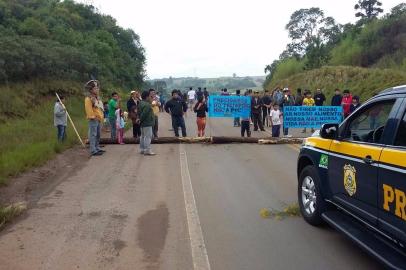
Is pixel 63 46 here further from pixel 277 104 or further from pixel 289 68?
pixel 289 68

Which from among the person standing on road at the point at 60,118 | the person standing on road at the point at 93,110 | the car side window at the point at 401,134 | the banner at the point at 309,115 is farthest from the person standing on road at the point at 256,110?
the car side window at the point at 401,134

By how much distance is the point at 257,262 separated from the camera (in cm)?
514

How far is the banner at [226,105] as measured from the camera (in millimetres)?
16969

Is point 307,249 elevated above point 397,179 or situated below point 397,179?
below

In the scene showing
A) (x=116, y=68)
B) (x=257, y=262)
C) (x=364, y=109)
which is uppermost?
(x=116, y=68)

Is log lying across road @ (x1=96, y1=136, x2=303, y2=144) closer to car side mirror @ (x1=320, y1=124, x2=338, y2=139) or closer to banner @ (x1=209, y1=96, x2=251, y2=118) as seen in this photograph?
banner @ (x1=209, y1=96, x2=251, y2=118)

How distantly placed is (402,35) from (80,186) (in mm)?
28968

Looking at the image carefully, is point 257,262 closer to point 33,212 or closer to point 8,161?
point 33,212

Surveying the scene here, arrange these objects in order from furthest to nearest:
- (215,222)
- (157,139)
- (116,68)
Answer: (116,68) → (157,139) → (215,222)

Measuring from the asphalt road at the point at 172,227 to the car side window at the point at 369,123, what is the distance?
128 cm

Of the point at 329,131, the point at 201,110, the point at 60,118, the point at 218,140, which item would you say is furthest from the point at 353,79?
the point at 329,131

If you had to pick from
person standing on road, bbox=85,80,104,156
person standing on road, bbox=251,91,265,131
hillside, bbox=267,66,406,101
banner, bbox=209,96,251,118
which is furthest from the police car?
hillside, bbox=267,66,406,101

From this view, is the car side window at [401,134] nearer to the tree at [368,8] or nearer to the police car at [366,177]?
the police car at [366,177]

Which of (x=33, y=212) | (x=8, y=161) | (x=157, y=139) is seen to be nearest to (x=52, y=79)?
(x=157, y=139)
